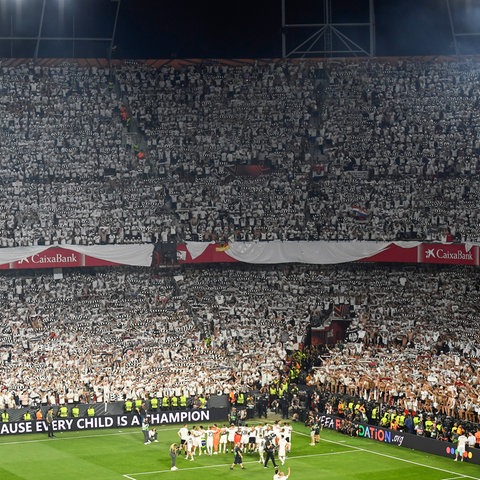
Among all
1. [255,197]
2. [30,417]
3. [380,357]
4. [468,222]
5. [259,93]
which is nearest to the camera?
[30,417]

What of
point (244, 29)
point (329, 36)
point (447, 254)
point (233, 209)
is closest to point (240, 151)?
point (233, 209)

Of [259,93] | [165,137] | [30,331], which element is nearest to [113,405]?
[30,331]

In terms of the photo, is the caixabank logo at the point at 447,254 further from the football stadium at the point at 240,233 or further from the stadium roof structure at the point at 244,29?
the stadium roof structure at the point at 244,29

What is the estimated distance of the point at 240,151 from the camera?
6131cm

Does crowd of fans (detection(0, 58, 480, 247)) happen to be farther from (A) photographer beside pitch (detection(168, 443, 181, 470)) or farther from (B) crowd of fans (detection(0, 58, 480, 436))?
(A) photographer beside pitch (detection(168, 443, 181, 470))

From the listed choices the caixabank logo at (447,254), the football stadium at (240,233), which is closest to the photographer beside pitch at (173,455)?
the football stadium at (240,233)

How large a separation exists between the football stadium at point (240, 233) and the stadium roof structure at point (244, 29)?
0.45 feet

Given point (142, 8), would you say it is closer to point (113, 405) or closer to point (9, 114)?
point (9, 114)

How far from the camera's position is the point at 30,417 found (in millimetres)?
45812

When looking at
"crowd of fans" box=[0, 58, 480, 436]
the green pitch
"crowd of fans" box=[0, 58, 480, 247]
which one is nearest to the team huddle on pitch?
the green pitch

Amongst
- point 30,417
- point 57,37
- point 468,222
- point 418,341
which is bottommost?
point 30,417

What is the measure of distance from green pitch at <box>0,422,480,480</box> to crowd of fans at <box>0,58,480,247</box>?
A: 48.0ft

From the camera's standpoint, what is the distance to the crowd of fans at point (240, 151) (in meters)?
57.3

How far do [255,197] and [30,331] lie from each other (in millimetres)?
15216
